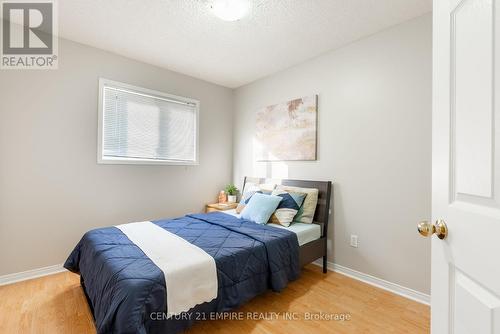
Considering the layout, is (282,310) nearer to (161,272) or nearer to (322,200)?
(161,272)

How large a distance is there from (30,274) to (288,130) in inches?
127

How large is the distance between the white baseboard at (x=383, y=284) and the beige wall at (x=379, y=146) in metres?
0.05

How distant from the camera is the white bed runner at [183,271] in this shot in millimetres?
1464

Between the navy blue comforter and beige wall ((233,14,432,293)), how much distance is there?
0.82 metres

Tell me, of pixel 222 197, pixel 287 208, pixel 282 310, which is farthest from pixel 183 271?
pixel 222 197

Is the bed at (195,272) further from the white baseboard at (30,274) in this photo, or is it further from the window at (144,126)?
the window at (144,126)

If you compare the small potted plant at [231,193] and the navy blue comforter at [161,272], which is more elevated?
the small potted plant at [231,193]

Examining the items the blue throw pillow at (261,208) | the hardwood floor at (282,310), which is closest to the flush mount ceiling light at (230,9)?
the blue throw pillow at (261,208)

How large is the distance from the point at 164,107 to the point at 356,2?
2527 mm

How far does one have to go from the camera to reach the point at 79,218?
269 cm

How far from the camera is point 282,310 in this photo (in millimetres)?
1942

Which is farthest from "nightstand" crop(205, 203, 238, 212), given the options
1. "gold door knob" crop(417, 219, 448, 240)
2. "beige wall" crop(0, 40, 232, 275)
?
"gold door knob" crop(417, 219, 448, 240)

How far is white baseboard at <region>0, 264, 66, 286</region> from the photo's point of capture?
2312 mm

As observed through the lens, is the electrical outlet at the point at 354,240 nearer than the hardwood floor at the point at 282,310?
No
